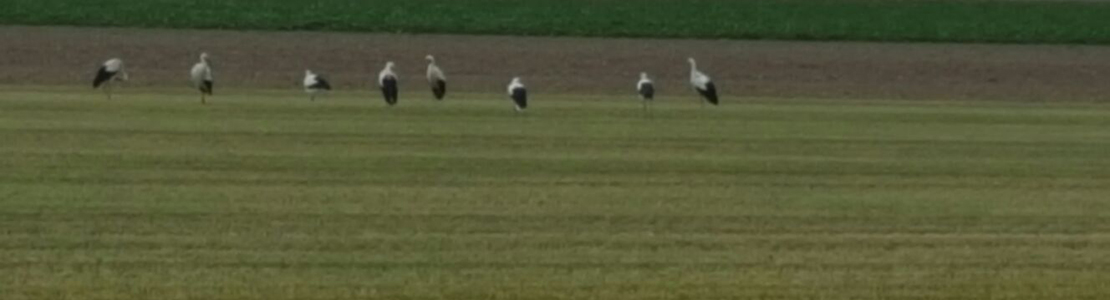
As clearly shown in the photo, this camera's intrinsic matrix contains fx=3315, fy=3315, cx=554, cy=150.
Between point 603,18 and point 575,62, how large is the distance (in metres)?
8.19

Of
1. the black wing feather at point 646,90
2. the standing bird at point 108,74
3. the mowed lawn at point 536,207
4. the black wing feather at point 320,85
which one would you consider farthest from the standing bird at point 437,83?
the mowed lawn at point 536,207

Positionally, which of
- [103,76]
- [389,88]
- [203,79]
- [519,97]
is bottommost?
[519,97]

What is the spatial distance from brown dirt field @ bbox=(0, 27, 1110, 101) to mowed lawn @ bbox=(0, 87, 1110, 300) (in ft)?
29.8

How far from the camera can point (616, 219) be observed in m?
18.1

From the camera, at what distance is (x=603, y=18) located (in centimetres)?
5100

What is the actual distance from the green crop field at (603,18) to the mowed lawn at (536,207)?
1753cm

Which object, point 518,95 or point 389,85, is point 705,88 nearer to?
point 518,95

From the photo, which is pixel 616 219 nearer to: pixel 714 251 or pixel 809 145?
pixel 714 251

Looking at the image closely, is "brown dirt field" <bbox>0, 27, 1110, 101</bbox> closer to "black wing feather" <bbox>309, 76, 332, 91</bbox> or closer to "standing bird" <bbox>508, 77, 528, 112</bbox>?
"black wing feather" <bbox>309, 76, 332, 91</bbox>

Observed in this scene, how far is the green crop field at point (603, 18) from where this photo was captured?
4856cm

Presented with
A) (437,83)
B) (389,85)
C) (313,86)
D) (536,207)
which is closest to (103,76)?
(313,86)

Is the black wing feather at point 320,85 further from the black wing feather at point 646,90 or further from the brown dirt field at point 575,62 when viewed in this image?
the black wing feather at point 646,90

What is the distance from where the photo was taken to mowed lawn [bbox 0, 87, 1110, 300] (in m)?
14.7

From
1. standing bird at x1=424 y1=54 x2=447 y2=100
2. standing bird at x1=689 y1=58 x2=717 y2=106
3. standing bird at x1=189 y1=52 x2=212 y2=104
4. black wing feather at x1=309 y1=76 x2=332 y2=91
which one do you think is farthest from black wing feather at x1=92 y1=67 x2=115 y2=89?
standing bird at x1=689 y1=58 x2=717 y2=106
